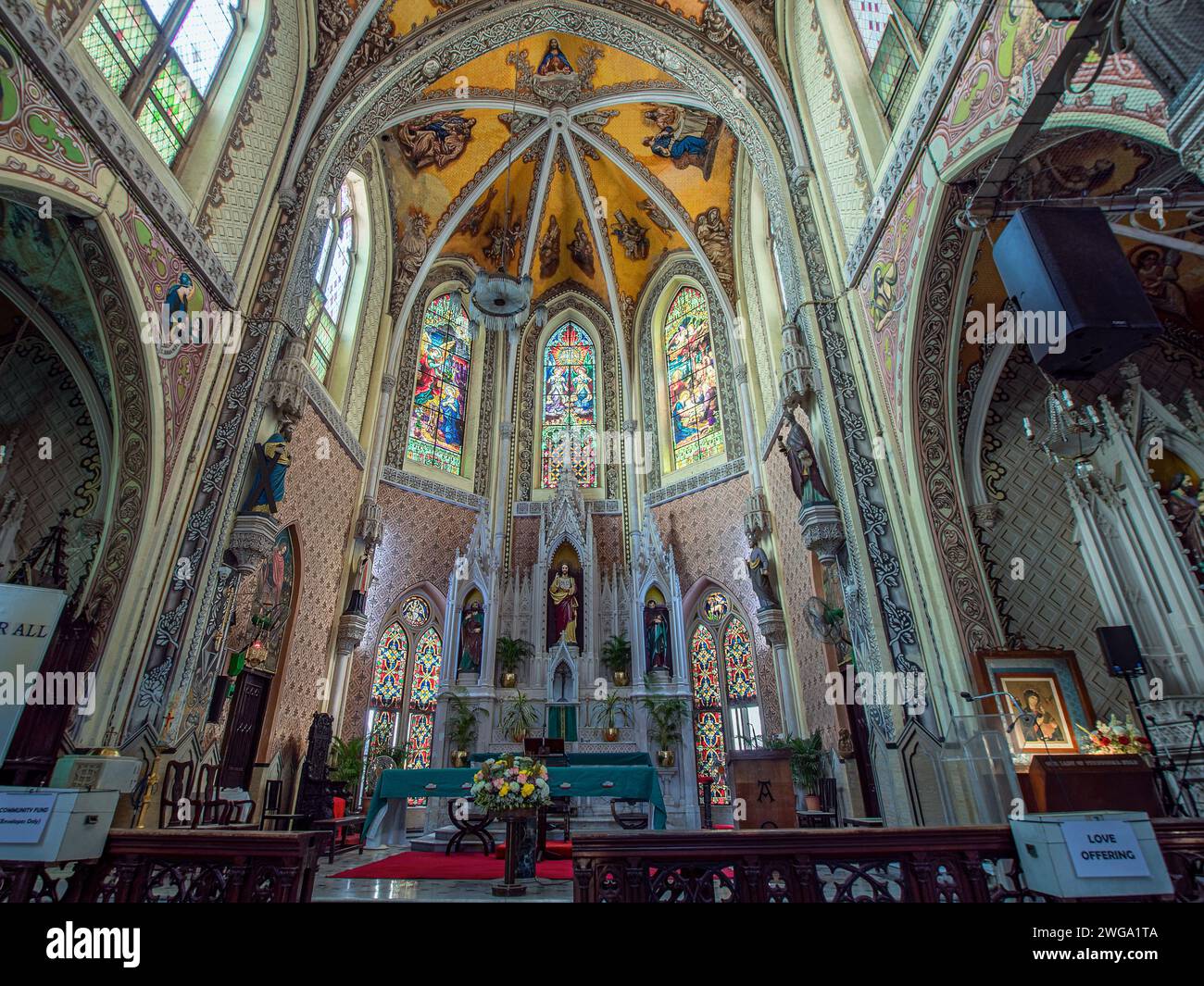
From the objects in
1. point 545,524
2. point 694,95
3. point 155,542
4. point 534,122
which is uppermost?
point 534,122

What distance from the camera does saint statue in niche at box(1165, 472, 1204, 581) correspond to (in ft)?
23.3

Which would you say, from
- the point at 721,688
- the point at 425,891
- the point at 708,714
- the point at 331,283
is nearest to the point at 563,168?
the point at 331,283

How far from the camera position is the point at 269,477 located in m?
9.21

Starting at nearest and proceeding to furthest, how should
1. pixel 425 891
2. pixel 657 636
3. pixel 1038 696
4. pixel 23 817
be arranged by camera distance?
pixel 23 817, pixel 425 891, pixel 1038 696, pixel 657 636

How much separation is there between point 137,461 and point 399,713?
845cm

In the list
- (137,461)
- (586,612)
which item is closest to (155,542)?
(137,461)

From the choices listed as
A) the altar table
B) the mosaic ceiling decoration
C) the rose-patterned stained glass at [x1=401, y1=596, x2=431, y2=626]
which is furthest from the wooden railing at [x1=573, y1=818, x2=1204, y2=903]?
the mosaic ceiling decoration

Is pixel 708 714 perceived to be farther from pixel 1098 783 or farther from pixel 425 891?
pixel 425 891

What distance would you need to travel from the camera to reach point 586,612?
51.1 ft

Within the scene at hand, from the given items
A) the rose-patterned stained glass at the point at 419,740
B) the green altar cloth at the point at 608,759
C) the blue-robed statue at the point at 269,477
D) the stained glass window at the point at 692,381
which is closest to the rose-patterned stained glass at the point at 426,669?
the rose-patterned stained glass at the point at 419,740

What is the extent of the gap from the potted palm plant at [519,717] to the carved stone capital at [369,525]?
184 inches

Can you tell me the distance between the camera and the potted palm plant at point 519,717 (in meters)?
13.9

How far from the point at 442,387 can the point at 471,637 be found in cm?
717
